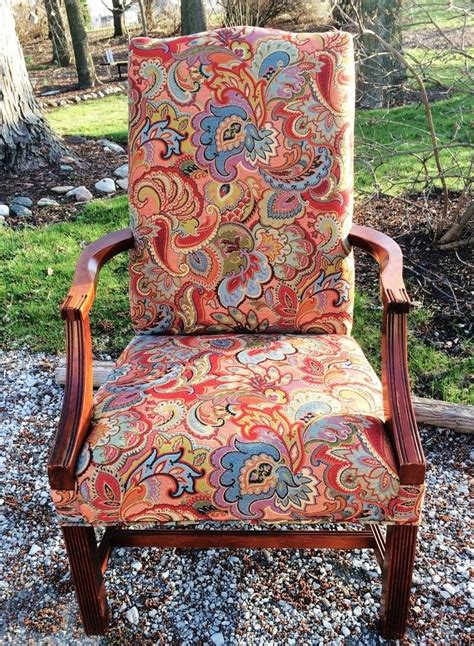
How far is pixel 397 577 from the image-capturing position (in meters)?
1.59

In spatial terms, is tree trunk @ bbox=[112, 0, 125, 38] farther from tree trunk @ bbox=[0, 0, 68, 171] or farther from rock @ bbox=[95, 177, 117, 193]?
rock @ bbox=[95, 177, 117, 193]

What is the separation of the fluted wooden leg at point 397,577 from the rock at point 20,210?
3.81m

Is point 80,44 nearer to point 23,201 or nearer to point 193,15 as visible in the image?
point 193,15

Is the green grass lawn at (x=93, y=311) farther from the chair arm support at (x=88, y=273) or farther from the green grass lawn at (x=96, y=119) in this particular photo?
the green grass lawn at (x=96, y=119)

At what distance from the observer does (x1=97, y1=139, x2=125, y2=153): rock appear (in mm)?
6054

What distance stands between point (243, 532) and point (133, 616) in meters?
0.43

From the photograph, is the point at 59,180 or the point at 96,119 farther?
the point at 96,119

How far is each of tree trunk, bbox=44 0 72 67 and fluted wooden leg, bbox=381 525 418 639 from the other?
41.5 ft

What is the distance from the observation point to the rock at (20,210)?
455 centimetres

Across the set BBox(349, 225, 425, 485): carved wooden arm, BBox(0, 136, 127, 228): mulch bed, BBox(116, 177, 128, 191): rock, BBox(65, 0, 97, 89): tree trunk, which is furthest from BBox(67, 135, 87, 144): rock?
BBox(349, 225, 425, 485): carved wooden arm

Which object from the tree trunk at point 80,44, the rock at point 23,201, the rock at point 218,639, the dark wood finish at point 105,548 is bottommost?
the rock at point 218,639

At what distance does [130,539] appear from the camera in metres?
1.79

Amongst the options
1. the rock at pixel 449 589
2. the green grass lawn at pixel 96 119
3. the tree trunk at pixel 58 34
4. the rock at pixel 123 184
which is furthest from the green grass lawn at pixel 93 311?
the tree trunk at pixel 58 34

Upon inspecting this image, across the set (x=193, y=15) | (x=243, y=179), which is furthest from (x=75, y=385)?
(x=193, y=15)
